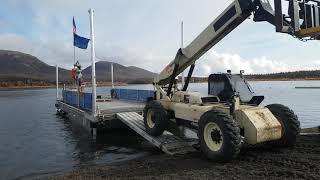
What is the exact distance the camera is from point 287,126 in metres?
10.3

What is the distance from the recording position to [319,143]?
36.7 ft

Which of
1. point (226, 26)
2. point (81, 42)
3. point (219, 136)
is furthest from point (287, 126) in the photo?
point (81, 42)

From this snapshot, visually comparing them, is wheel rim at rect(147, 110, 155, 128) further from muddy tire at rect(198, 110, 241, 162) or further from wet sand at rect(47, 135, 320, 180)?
muddy tire at rect(198, 110, 241, 162)

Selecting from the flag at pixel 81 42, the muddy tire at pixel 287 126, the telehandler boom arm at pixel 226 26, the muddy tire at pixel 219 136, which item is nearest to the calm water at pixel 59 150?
the telehandler boom arm at pixel 226 26

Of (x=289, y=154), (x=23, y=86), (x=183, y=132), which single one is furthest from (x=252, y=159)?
(x=23, y=86)

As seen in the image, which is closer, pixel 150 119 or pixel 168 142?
pixel 168 142

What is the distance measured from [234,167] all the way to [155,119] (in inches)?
155

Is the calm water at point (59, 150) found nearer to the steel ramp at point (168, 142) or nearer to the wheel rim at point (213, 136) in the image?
the steel ramp at point (168, 142)

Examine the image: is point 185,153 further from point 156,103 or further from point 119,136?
point 119,136

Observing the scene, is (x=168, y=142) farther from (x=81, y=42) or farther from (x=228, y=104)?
(x=81, y=42)

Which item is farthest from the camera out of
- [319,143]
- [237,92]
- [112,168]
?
[237,92]

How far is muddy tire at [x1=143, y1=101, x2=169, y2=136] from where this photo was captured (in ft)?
40.1

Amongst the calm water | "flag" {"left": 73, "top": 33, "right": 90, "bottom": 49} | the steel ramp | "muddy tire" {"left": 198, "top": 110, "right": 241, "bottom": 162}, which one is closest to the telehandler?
"muddy tire" {"left": 198, "top": 110, "right": 241, "bottom": 162}

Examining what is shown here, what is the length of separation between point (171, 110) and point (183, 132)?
1.10 metres
